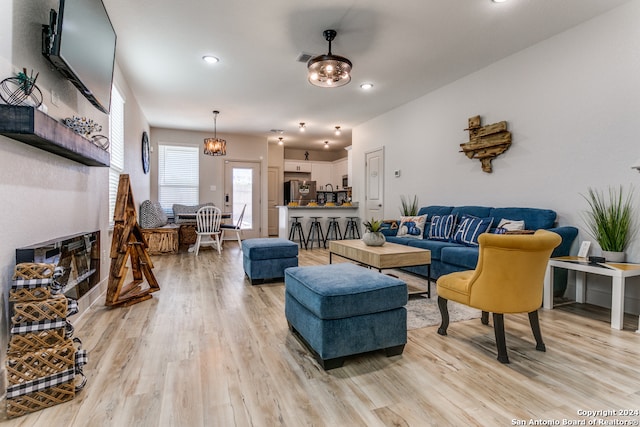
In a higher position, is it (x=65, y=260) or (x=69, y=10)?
(x=69, y=10)

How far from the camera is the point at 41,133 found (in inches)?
64.4

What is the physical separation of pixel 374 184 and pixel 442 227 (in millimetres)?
2647

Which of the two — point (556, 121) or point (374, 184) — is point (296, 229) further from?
point (556, 121)

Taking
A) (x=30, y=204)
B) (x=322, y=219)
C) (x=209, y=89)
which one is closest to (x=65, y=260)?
(x=30, y=204)

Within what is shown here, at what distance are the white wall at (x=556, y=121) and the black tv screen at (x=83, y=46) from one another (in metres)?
4.23

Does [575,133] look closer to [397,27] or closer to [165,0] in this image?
[397,27]

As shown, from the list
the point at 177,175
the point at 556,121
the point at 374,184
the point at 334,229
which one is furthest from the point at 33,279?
the point at 177,175

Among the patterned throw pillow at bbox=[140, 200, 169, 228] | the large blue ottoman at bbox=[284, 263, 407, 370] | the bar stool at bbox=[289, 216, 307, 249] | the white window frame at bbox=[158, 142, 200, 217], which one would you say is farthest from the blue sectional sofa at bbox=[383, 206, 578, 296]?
the white window frame at bbox=[158, 142, 200, 217]

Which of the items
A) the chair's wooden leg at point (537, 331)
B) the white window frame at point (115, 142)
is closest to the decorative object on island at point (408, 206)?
the chair's wooden leg at point (537, 331)

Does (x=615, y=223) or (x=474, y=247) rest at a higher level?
(x=615, y=223)

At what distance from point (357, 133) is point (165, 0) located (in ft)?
16.8

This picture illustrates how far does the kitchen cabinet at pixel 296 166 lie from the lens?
9.82 meters

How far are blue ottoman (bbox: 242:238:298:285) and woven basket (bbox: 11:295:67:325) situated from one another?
7.36 feet

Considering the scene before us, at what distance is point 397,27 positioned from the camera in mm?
3223
